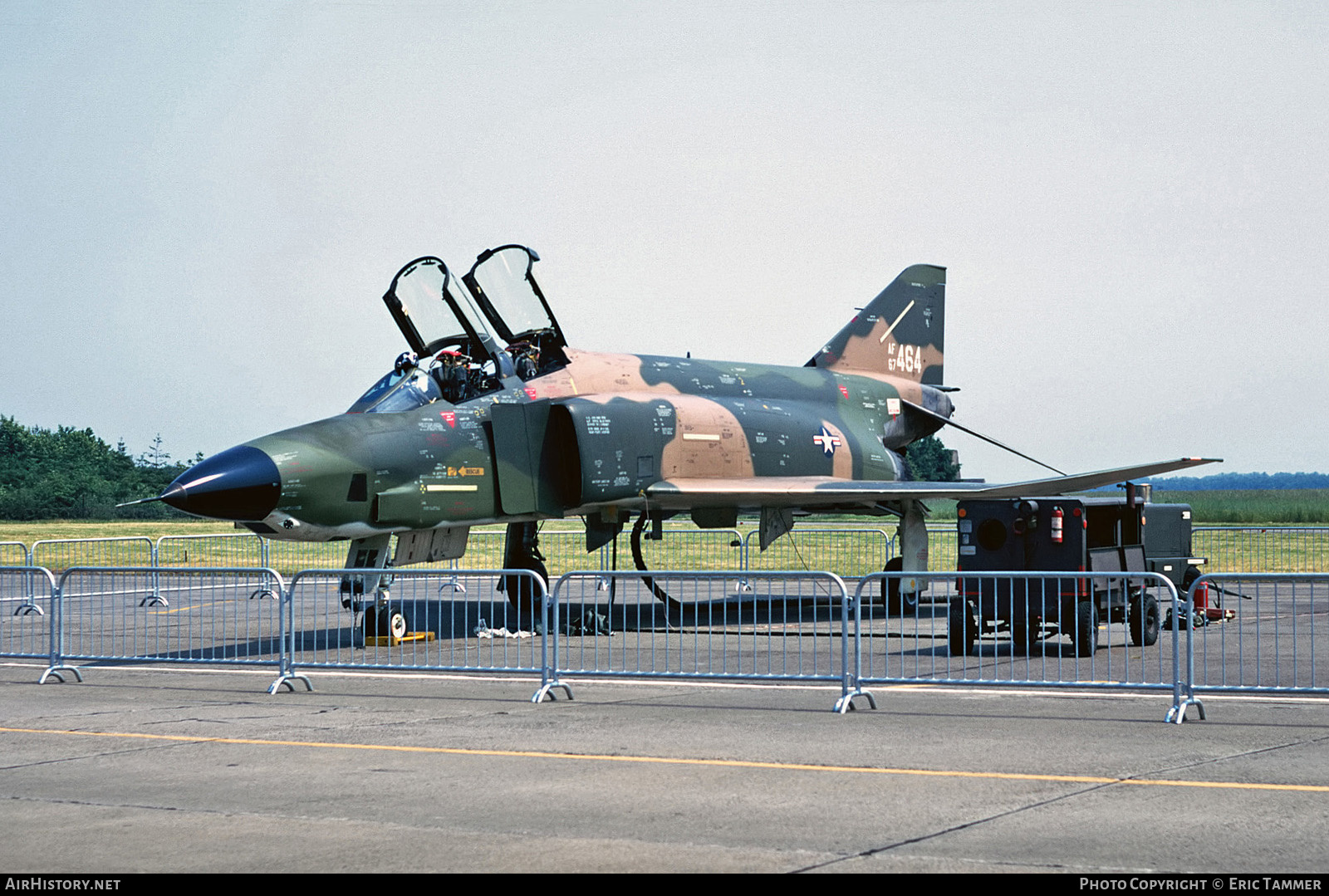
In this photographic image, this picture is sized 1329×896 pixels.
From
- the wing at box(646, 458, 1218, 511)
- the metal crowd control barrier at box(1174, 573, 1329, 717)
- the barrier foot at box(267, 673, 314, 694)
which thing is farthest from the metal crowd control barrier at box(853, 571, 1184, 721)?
the barrier foot at box(267, 673, 314, 694)

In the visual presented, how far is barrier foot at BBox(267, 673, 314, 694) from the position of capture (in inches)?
441

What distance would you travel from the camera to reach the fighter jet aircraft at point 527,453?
13492 millimetres

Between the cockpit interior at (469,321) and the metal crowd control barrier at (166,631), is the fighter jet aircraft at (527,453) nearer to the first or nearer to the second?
the cockpit interior at (469,321)

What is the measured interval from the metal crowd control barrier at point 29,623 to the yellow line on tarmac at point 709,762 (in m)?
3.15

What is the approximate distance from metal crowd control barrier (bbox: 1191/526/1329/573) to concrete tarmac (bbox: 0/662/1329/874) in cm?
1629

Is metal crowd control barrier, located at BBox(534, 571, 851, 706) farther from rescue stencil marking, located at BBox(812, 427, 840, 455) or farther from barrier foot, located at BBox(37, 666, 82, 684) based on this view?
barrier foot, located at BBox(37, 666, 82, 684)

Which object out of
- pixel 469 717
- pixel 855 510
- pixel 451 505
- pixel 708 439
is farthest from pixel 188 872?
pixel 855 510

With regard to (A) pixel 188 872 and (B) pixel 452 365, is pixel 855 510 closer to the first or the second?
(B) pixel 452 365

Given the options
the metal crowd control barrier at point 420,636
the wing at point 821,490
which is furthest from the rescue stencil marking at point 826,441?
the metal crowd control barrier at point 420,636

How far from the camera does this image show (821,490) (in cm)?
1717

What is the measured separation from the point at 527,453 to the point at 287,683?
4.79 metres

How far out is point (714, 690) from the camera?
11.1m

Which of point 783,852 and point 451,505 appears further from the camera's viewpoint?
point 451,505
